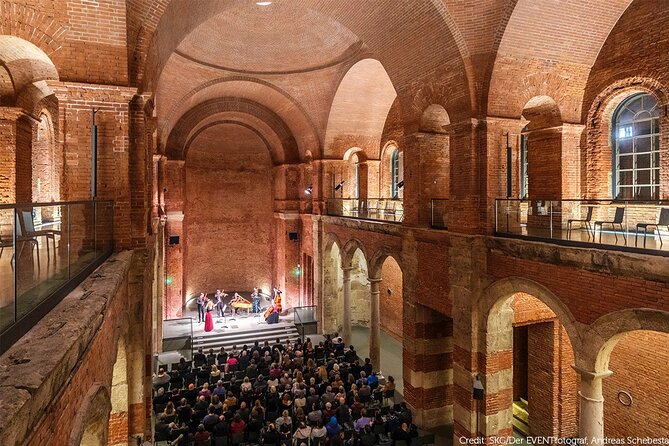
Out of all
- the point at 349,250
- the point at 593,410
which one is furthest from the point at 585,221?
the point at 349,250

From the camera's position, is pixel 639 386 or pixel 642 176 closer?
pixel 639 386

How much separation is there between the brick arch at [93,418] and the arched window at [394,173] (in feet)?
54.6

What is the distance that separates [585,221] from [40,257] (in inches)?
390

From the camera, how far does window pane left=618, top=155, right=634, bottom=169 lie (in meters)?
10.9

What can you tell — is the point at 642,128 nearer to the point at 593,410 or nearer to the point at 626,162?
the point at 626,162

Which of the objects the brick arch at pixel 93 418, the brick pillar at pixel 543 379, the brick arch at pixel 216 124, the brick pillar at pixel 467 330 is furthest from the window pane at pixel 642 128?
the brick arch at pixel 216 124

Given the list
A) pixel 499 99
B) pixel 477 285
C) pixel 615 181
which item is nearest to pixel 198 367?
pixel 477 285

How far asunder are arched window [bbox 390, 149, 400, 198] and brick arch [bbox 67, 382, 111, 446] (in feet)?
54.6

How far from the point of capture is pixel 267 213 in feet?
89.6

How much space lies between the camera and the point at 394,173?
19922 mm

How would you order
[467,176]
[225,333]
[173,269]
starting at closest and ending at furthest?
[467,176] → [225,333] → [173,269]

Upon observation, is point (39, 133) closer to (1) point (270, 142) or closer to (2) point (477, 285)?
(1) point (270, 142)

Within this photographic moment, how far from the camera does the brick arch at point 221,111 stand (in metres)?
21.2

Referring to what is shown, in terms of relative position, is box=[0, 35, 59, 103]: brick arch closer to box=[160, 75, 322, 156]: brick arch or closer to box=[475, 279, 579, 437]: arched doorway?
box=[160, 75, 322, 156]: brick arch
